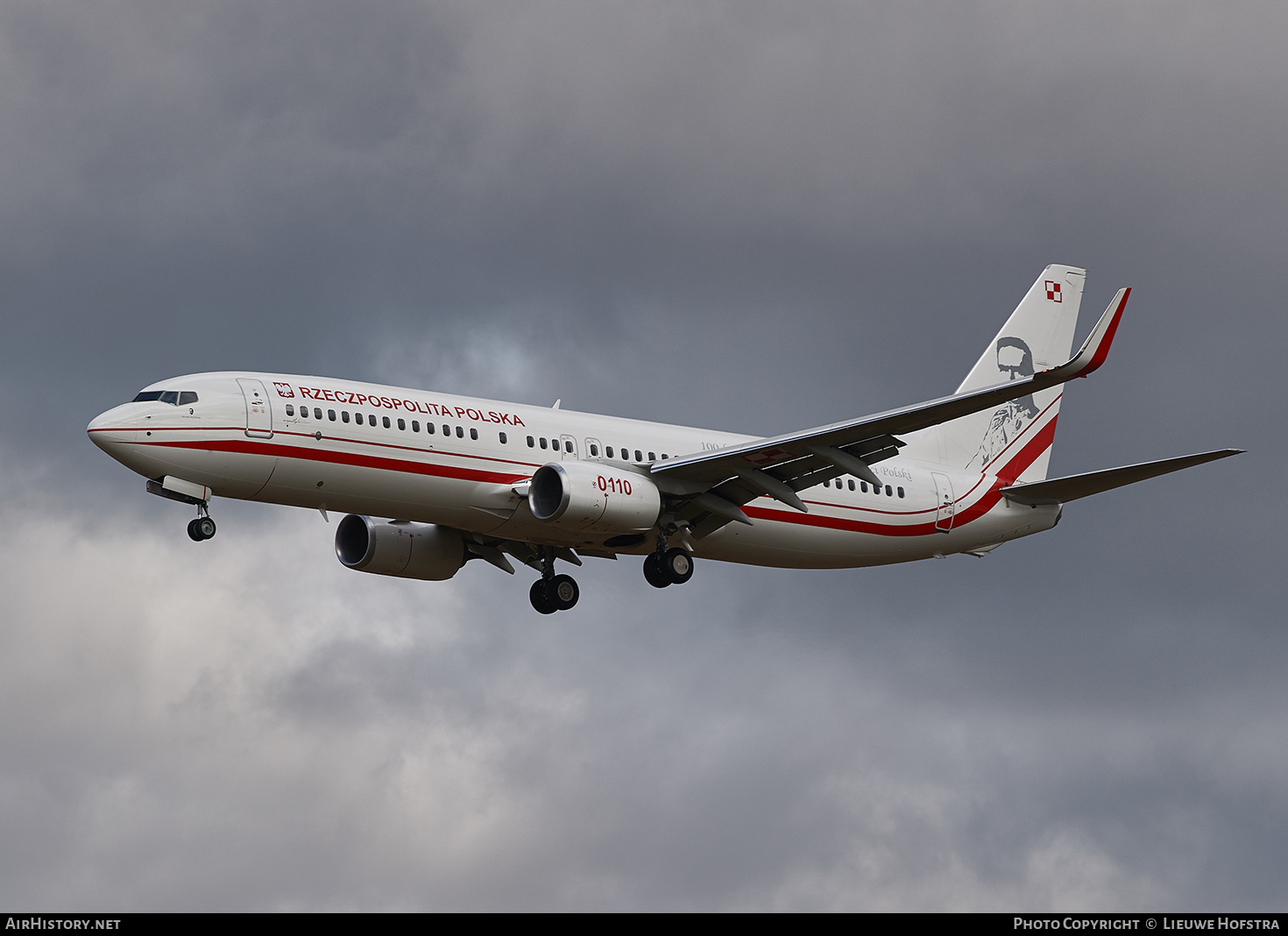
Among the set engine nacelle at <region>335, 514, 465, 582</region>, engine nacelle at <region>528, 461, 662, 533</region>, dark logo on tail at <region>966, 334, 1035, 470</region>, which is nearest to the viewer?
engine nacelle at <region>528, 461, 662, 533</region>

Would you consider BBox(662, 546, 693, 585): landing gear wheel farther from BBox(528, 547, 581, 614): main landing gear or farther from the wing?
BBox(528, 547, 581, 614): main landing gear

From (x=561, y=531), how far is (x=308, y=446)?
7637mm

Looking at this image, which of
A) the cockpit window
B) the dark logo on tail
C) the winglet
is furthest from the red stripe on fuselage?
the dark logo on tail

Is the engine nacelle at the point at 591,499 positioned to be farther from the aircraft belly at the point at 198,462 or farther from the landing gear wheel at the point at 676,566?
the aircraft belly at the point at 198,462

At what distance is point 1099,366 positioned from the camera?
137 ft

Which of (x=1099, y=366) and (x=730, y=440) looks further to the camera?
(x=730, y=440)

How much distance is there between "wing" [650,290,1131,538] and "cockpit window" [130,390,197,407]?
1293 centimetres

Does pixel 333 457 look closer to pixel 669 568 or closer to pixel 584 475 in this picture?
pixel 584 475

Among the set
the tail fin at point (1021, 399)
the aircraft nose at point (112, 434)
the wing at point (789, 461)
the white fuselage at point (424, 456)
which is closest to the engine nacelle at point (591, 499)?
the white fuselage at point (424, 456)

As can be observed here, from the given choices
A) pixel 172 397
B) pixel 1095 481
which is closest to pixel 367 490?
pixel 172 397

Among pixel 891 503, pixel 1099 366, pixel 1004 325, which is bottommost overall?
pixel 1099 366

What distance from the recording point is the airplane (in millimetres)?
45188
